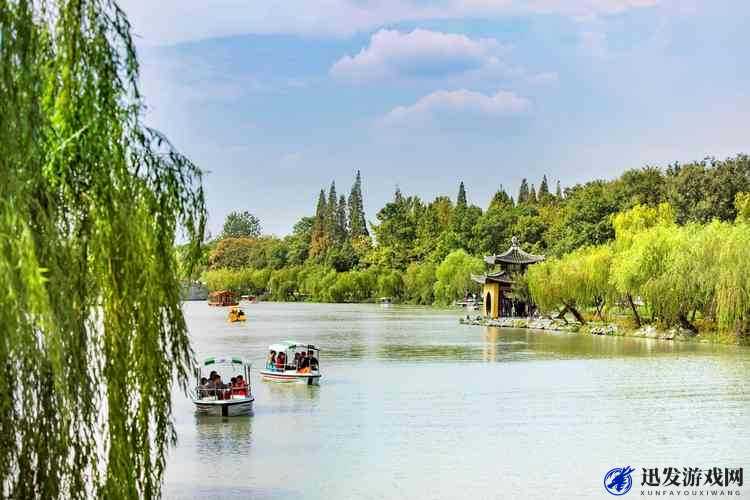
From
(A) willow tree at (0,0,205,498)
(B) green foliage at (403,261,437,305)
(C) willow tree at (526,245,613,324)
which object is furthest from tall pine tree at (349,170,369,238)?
(A) willow tree at (0,0,205,498)

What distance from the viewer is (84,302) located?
7137mm

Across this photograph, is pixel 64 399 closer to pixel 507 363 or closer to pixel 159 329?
pixel 159 329

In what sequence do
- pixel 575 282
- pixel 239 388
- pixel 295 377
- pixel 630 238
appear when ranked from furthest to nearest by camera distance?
pixel 630 238
pixel 575 282
pixel 295 377
pixel 239 388

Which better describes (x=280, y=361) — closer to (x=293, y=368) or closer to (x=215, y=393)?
(x=293, y=368)

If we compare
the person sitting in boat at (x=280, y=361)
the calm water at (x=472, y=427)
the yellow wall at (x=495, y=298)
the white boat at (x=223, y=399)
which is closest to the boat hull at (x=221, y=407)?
the white boat at (x=223, y=399)

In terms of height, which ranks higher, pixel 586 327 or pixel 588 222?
pixel 588 222

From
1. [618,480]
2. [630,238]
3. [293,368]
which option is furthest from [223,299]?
[618,480]

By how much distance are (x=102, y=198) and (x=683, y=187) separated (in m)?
56.1

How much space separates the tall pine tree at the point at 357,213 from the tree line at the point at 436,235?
0.39 feet

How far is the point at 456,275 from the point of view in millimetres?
78438

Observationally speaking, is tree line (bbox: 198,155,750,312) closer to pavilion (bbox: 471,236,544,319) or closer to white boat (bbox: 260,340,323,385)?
pavilion (bbox: 471,236,544,319)

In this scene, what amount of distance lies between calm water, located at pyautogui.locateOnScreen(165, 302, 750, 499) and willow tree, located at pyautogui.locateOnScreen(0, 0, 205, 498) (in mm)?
5531

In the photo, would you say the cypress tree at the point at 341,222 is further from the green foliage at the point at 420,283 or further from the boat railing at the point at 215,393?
the boat railing at the point at 215,393

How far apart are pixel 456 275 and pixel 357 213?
37.2 metres
